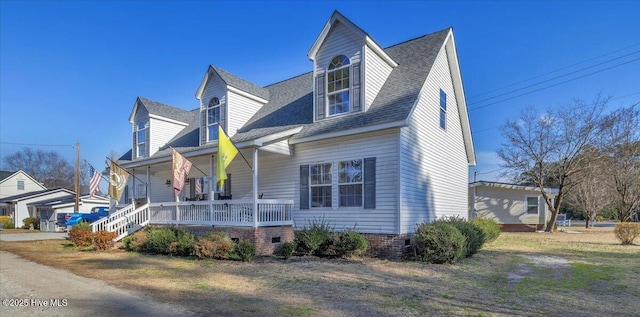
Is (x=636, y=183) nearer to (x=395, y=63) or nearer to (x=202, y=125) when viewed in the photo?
(x=395, y=63)

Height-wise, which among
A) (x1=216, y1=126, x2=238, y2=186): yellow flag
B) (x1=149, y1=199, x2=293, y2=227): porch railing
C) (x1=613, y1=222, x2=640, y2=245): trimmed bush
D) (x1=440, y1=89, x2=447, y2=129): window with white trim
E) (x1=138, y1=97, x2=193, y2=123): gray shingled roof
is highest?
(x1=138, y1=97, x2=193, y2=123): gray shingled roof

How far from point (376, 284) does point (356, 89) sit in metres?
7.21

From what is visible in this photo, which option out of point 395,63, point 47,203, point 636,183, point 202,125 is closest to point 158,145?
point 202,125

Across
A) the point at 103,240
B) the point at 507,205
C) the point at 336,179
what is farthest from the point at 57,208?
the point at 507,205

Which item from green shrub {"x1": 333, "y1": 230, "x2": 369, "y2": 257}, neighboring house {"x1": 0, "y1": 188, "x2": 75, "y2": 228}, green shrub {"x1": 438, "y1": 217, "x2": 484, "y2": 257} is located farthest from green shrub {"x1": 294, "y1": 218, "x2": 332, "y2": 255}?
neighboring house {"x1": 0, "y1": 188, "x2": 75, "y2": 228}

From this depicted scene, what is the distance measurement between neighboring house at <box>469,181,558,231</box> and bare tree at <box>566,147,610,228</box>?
297 cm

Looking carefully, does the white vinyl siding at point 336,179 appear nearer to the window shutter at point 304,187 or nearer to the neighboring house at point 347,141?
the neighboring house at point 347,141

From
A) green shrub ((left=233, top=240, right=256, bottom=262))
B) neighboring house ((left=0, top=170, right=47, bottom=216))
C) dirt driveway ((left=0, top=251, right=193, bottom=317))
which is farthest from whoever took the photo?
neighboring house ((left=0, top=170, right=47, bottom=216))

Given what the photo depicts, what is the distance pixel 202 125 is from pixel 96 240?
6369 mm

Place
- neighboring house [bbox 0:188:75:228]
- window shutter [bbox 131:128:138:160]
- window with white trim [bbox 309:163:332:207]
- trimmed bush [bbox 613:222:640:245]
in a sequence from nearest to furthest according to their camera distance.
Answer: window with white trim [bbox 309:163:332:207]
trimmed bush [bbox 613:222:640:245]
window shutter [bbox 131:128:138:160]
neighboring house [bbox 0:188:75:228]

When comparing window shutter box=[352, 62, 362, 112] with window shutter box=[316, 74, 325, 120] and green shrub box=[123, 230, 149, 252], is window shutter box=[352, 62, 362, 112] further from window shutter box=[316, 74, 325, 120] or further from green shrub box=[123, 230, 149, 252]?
green shrub box=[123, 230, 149, 252]

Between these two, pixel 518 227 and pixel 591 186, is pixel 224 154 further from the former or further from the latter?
pixel 591 186

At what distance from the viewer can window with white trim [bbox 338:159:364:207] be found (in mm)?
12445

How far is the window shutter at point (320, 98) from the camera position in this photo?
13875 millimetres
